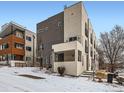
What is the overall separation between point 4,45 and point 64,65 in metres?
27.6

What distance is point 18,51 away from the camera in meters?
53.0

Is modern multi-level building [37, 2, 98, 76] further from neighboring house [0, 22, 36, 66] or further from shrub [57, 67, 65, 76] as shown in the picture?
neighboring house [0, 22, 36, 66]

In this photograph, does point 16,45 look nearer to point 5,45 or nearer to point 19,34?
point 5,45

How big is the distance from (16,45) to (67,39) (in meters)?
21.0

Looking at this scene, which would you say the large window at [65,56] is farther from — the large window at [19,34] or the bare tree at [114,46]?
the large window at [19,34]

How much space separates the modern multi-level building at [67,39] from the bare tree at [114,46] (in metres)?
16.3

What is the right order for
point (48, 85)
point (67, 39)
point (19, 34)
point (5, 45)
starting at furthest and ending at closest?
point (19, 34) → point (5, 45) → point (67, 39) → point (48, 85)

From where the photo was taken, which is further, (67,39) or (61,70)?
(67,39)

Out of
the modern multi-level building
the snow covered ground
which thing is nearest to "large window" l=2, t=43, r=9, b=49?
the modern multi-level building

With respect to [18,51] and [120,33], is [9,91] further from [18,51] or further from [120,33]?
[120,33]

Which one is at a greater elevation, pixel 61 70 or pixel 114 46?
pixel 114 46

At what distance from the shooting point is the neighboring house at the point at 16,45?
51.1 metres

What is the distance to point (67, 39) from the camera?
116 ft

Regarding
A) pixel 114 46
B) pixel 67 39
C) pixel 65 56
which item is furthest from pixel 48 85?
pixel 114 46
